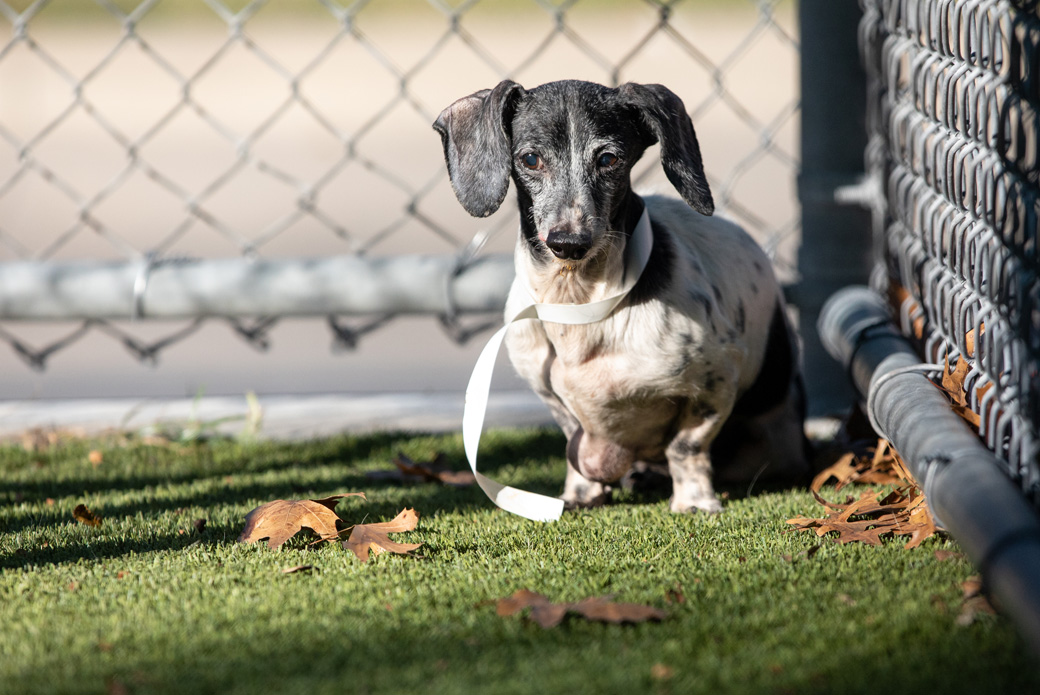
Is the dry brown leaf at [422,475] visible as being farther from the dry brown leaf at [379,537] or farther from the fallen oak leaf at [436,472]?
the dry brown leaf at [379,537]

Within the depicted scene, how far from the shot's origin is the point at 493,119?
2.31m

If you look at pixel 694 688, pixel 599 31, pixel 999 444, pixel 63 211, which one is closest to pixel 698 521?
pixel 999 444

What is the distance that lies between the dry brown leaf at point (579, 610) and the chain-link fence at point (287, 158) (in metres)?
1.53

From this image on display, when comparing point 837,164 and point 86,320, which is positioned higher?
point 837,164

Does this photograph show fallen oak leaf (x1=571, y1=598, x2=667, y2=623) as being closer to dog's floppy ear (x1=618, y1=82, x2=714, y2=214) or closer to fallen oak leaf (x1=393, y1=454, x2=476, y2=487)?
dog's floppy ear (x1=618, y1=82, x2=714, y2=214)

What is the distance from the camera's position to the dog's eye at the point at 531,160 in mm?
2332

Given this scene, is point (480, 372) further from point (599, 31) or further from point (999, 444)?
point (599, 31)

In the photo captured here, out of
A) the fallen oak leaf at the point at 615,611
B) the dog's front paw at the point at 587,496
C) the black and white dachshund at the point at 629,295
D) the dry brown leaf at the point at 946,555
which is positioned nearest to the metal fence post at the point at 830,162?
the black and white dachshund at the point at 629,295

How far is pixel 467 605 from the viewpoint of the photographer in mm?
1792

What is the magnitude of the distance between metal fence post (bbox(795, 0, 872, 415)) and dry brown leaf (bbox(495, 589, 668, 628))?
5.99ft

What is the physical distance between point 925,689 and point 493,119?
1.42 meters

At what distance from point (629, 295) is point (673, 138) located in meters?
0.37

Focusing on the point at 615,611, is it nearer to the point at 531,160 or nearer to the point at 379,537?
the point at 379,537

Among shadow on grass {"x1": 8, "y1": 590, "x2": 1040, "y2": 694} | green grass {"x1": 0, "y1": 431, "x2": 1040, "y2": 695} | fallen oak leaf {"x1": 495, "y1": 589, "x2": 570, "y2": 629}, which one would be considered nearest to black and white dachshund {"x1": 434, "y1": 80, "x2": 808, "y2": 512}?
green grass {"x1": 0, "y1": 431, "x2": 1040, "y2": 695}
